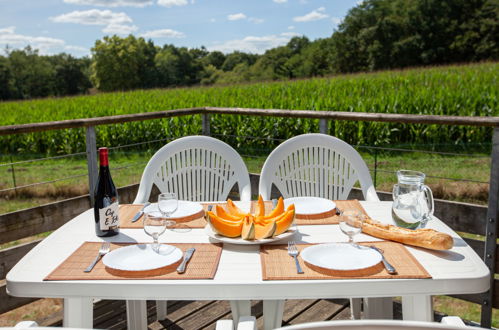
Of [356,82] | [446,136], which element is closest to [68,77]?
[356,82]

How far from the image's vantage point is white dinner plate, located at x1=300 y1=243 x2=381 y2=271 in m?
1.17

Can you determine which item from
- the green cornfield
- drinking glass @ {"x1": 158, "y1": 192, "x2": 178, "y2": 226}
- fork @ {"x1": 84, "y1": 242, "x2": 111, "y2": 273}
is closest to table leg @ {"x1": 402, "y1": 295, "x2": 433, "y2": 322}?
drinking glass @ {"x1": 158, "y1": 192, "x2": 178, "y2": 226}

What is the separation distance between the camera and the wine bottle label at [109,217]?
56.4 inches

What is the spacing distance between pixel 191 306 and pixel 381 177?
3.98m

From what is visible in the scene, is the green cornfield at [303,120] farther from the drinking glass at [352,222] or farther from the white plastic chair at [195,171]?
the drinking glass at [352,222]

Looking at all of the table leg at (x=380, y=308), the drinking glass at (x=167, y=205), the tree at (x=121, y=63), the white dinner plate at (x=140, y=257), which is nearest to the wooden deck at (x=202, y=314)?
the table leg at (x=380, y=308)

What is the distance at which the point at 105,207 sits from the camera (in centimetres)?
144

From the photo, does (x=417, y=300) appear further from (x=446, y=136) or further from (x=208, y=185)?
(x=446, y=136)

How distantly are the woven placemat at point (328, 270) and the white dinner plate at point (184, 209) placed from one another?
45cm

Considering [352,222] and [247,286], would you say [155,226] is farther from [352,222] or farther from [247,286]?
[352,222]

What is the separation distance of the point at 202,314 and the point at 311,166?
0.92 metres

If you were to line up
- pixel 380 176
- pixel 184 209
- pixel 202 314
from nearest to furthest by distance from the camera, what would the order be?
1. pixel 184 209
2. pixel 202 314
3. pixel 380 176

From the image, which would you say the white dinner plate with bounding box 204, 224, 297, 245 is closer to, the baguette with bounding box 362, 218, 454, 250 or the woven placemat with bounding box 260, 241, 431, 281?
the woven placemat with bounding box 260, 241, 431, 281

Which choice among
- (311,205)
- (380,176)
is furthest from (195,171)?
(380,176)
